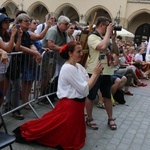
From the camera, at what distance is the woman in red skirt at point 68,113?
3.47 m

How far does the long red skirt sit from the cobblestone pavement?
6.6 inches

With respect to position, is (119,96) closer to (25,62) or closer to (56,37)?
(56,37)

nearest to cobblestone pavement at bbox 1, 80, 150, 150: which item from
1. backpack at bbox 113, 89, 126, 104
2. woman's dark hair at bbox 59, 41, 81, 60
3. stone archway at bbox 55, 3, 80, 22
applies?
backpack at bbox 113, 89, 126, 104

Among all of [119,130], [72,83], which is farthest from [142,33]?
[72,83]

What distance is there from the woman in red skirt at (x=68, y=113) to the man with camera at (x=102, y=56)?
76 cm

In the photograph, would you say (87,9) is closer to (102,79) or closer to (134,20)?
(134,20)

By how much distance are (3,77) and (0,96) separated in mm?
558

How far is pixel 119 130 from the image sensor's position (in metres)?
4.64

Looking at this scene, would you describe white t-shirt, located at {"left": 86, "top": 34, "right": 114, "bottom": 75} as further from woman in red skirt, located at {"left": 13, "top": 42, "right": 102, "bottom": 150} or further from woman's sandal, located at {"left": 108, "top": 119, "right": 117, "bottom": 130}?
woman's sandal, located at {"left": 108, "top": 119, "right": 117, "bottom": 130}

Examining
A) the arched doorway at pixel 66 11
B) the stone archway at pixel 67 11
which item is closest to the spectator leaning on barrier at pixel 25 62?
the stone archway at pixel 67 11

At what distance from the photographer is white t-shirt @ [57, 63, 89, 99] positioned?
3428mm

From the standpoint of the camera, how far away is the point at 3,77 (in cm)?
400

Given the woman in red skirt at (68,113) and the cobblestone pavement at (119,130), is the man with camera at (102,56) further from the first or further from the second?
the woman in red skirt at (68,113)

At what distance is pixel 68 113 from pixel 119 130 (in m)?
1.52
